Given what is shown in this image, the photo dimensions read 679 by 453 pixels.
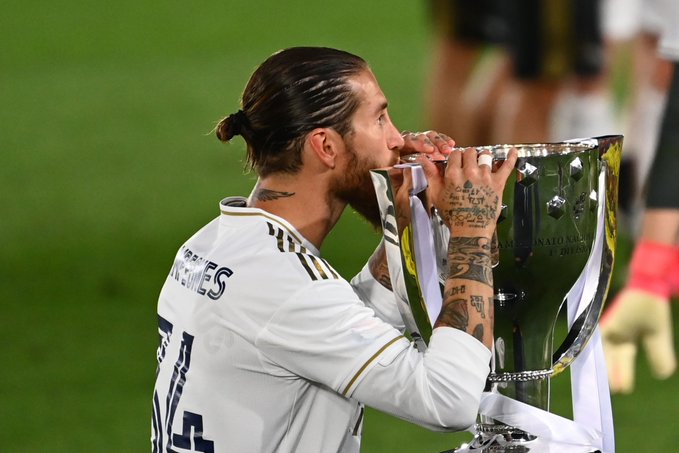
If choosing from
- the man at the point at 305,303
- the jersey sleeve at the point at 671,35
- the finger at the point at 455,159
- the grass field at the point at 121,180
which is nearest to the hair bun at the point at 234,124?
the man at the point at 305,303

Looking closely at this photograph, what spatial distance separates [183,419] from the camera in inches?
80.4

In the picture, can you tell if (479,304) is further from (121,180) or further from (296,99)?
(121,180)

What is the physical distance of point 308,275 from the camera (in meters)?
1.93

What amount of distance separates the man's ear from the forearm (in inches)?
10.2

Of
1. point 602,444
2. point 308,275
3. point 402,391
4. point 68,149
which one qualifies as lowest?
point 68,149

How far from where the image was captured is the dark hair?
2004mm

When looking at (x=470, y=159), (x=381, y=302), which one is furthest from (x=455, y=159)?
(x=381, y=302)

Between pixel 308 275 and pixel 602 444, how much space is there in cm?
53

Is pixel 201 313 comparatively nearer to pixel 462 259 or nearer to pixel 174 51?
pixel 462 259

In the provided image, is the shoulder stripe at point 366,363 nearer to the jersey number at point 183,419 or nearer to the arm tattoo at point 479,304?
the arm tattoo at point 479,304

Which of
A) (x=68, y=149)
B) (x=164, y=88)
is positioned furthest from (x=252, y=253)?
(x=164, y=88)

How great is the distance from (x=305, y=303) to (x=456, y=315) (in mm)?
221

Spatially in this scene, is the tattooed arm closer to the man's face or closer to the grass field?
the man's face

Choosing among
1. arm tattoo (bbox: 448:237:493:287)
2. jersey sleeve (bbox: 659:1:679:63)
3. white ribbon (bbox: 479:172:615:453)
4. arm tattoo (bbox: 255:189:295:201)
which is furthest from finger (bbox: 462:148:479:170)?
jersey sleeve (bbox: 659:1:679:63)
